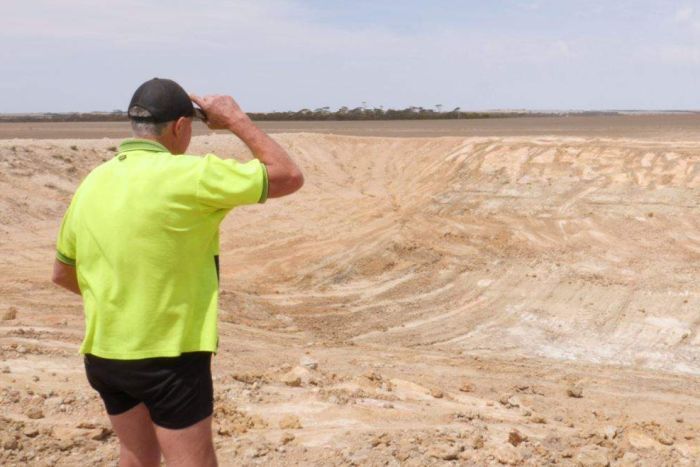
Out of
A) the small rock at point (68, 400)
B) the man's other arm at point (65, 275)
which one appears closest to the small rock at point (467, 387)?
the small rock at point (68, 400)

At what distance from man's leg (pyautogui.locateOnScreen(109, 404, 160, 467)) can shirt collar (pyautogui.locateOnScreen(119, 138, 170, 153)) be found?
0.94 m

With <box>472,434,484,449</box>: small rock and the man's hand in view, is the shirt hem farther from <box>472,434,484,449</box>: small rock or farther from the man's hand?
<box>472,434,484,449</box>: small rock

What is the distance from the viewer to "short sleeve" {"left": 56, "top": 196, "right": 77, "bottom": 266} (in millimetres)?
3139

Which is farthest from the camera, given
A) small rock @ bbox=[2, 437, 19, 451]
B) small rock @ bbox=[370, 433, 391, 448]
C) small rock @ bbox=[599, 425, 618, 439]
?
small rock @ bbox=[599, 425, 618, 439]

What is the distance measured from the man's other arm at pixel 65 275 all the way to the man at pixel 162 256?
239 millimetres

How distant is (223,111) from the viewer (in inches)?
126

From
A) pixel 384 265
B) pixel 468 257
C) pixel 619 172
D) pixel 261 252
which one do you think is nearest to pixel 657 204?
pixel 619 172

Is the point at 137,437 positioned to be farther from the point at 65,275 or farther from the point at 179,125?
the point at 179,125

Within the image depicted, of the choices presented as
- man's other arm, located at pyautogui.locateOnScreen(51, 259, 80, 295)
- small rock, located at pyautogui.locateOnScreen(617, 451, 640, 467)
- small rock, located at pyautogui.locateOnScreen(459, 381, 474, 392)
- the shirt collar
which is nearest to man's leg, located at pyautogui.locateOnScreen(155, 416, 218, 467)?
man's other arm, located at pyautogui.locateOnScreen(51, 259, 80, 295)

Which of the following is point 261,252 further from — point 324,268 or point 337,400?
point 337,400

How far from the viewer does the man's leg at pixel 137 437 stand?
10.5 feet

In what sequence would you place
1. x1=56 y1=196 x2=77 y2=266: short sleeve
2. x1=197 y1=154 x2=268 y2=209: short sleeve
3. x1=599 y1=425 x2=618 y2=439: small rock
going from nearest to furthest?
x1=197 y1=154 x2=268 y2=209: short sleeve, x1=56 y1=196 x2=77 y2=266: short sleeve, x1=599 y1=425 x2=618 y2=439: small rock

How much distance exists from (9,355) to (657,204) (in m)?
13.6

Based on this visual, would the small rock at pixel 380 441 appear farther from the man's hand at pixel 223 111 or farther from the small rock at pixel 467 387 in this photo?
the small rock at pixel 467 387
